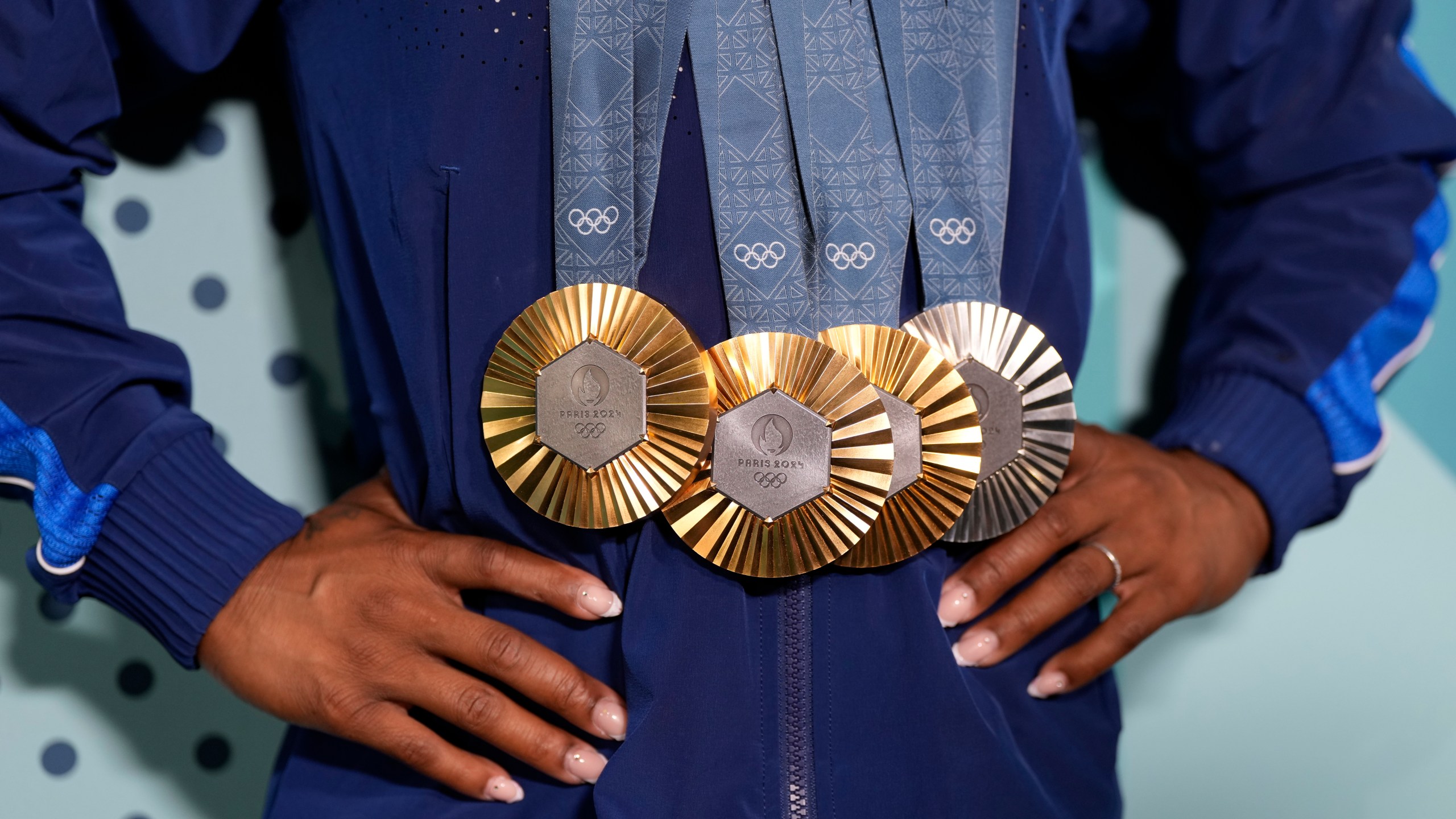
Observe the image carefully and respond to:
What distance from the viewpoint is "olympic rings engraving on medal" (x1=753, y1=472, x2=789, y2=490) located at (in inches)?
23.3

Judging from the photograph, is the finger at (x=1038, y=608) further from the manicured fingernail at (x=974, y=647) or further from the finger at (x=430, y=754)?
the finger at (x=430, y=754)

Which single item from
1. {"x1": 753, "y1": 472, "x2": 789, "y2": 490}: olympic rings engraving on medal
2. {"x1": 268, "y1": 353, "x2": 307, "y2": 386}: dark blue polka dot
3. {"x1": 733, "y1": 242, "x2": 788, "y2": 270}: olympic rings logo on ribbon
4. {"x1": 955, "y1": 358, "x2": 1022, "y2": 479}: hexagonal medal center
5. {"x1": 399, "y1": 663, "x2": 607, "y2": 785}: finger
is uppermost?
{"x1": 733, "y1": 242, "x2": 788, "y2": 270}: olympic rings logo on ribbon

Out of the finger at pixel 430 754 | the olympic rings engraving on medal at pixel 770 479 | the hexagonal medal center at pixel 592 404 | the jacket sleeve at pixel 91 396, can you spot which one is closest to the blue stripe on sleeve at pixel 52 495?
the jacket sleeve at pixel 91 396

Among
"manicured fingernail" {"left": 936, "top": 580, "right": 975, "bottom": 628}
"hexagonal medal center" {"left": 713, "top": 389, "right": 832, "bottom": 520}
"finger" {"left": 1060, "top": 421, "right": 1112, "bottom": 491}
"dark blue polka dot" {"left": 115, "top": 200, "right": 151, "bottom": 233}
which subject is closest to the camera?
"hexagonal medal center" {"left": 713, "top": 389, "right": 832, "bottom": 520}

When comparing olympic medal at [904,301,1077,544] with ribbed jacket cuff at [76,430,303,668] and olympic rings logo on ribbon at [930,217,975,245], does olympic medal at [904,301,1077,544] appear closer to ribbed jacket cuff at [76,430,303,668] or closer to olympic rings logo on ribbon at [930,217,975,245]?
olympic rings logo on ribbon at [930,217,975,245]

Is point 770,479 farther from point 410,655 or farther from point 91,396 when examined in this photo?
point 91,396

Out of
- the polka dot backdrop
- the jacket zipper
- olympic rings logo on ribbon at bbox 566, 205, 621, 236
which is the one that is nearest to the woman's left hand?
the jacket zipper

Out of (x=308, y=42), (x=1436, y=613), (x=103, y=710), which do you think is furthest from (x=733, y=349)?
(x=1436, y=613)

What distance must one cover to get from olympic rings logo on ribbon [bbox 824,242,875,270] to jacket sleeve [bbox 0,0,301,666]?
0.41m

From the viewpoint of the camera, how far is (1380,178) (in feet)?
2.81

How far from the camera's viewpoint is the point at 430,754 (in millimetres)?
670

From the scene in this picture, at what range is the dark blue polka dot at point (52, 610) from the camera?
91 cm

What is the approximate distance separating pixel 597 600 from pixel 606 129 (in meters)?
0.28

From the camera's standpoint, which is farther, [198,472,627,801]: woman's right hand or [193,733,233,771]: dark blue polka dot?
[193,733,233,771]: dark blue polka dot
